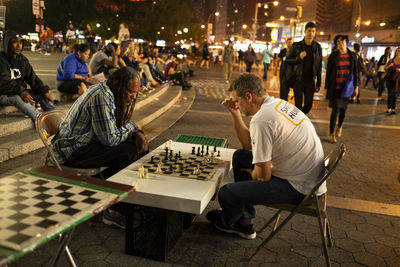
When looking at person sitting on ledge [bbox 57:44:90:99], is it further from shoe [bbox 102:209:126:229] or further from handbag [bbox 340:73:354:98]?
handbag [bbox 340:73:354:98]

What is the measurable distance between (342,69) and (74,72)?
5.38 m

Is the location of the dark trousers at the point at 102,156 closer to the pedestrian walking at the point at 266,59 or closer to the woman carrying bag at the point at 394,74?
the woman carrying bag at the point at 394,74

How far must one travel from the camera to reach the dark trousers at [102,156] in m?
3.46

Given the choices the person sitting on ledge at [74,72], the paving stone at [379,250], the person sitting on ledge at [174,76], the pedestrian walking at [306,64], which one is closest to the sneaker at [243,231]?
the paving stone at [379,250]

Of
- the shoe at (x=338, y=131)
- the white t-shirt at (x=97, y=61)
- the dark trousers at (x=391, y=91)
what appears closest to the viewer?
the shoe at (x=338, y=131)

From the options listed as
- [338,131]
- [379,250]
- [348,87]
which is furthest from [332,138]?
[379,250]

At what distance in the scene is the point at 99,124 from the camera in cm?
333

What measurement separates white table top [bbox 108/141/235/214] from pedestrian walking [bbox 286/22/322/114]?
15.3 ft

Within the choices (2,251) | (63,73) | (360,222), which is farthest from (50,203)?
(63,73)

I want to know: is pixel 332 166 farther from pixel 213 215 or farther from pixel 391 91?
pixel 391 91

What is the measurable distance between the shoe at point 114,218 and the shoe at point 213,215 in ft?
2.77

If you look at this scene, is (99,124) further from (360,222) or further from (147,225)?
(360,222)

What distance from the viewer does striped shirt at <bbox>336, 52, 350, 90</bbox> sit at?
279 inches

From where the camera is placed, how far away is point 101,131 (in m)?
3.36
